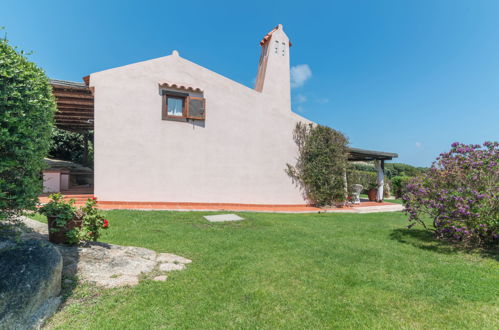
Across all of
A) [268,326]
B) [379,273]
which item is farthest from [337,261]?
[268,326]

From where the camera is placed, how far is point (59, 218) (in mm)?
3510

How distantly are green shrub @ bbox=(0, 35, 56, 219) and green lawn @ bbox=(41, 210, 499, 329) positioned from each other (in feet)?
4.40

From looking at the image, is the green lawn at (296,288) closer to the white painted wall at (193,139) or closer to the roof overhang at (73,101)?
the white painted wall at (193,139)

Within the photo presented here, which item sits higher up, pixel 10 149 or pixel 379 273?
pixel 10 149

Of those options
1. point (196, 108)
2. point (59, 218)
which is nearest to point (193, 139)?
point (196, 108)

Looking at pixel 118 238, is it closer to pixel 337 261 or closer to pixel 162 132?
pixel 337 261

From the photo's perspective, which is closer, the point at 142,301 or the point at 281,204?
the point at 142,301

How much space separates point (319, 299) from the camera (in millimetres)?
2914

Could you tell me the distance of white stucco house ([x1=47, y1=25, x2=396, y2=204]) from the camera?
8.75 m

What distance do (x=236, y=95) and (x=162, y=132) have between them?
379cm

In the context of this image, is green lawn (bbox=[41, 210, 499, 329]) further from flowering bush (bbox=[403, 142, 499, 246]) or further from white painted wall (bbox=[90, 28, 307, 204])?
white painted wall (bbox=[90, 28, 307, 204])

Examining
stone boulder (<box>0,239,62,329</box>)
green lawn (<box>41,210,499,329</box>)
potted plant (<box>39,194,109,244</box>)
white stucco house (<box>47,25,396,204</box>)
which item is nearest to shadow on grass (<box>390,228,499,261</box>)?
green lawn (<box>41,210,499,329</box>)

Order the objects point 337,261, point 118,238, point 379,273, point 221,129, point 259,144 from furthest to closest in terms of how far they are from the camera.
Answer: point 259,144
point 221,129
point 118,238
point 337,261
point 379,273

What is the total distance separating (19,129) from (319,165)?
10961 millimetres
